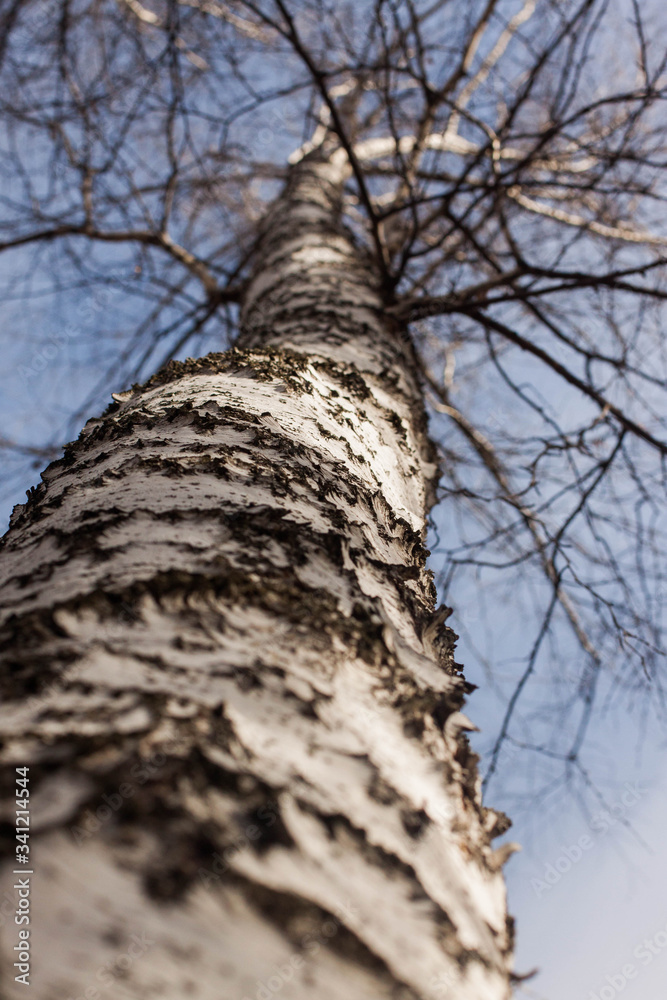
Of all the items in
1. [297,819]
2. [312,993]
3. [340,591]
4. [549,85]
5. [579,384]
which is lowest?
[312,993]

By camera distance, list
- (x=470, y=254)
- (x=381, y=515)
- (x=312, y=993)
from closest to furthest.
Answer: (x=312, y=993) → (x=381, y=515) → (x=470, y=254)

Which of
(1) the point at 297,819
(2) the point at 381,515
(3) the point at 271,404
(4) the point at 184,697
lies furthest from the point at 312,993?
(3) the point at 271,404

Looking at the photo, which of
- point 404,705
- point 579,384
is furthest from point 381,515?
point 579,384

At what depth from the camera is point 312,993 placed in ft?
1.30

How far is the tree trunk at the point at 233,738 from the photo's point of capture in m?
0.39

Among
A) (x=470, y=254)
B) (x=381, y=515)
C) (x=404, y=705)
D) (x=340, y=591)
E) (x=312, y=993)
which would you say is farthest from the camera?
(x=470, y=254)

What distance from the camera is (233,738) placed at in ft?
1.60

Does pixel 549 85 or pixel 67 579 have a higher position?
pixel 549 85

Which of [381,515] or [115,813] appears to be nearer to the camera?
[115,813]

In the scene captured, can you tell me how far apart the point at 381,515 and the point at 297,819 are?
666mm

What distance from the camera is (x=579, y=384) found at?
2385 mm

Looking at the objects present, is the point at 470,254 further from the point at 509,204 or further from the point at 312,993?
the point at 312,993

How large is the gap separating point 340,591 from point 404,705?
0.17 m

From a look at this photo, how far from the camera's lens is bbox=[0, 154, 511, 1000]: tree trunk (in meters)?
0.39
